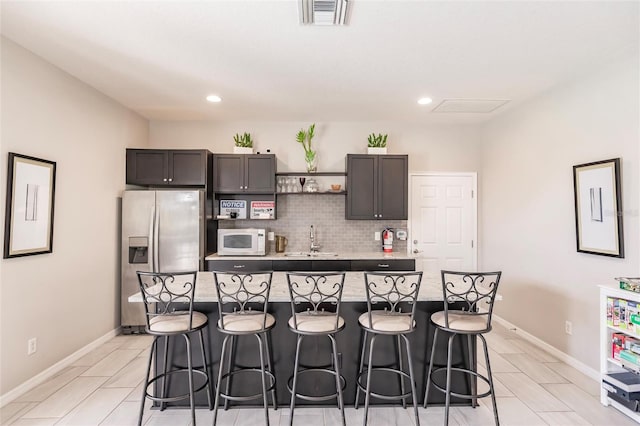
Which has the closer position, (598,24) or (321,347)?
(598,24)

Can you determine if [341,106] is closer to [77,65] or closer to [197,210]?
[197,210]

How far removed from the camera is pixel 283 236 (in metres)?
4.95

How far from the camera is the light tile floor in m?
2.42

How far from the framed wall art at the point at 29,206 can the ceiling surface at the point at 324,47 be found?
3.20ft

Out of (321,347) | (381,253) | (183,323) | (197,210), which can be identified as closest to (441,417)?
(321,347)

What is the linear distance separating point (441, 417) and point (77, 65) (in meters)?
4.20

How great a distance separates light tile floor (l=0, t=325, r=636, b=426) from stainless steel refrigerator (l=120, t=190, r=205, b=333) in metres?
0.95

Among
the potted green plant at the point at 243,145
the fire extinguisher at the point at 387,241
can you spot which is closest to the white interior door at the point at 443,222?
the fire extinguisher at the point at 387,241

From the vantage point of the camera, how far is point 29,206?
2.86 meters

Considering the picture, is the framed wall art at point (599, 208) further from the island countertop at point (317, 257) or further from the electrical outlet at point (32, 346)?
the electrical outlet at point (32, 346)

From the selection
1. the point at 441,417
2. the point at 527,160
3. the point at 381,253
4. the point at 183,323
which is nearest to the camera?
the point at 183,323

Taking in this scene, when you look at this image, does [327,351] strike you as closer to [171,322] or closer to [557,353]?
[171,322]

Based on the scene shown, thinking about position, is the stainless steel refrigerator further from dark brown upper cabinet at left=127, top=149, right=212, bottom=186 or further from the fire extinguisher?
the fire extinguisher

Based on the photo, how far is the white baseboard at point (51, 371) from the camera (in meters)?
2.67
